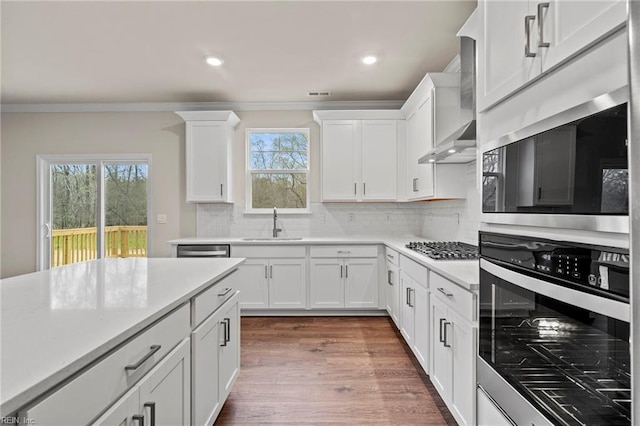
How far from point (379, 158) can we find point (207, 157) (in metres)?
2.17

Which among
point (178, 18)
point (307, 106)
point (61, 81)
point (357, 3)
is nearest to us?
point (357, 3)

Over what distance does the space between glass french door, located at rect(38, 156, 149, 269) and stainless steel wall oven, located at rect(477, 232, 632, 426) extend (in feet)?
15.3

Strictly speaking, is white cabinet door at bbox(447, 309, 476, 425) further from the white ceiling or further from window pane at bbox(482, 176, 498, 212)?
the white ceiling

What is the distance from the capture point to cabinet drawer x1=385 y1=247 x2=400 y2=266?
3.40 meters

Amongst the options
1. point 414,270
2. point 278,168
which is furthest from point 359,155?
point 414,270

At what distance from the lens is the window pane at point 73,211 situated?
4.85 meters

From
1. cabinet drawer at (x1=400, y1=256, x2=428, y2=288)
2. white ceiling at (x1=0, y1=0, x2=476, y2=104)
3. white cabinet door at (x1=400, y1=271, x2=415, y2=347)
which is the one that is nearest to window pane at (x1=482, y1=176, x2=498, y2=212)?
cabinet drawer at (x1=400, y1=256, x2=428, y2=288)

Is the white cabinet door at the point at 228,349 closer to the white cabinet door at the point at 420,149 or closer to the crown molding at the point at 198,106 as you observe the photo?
the white cabinet door at the point at 420,149

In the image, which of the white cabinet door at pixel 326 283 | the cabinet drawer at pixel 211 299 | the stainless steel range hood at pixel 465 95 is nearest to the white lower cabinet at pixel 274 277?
the white cabinet door at pixel 326 283

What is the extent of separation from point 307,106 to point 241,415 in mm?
3704

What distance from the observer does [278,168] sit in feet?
15.6

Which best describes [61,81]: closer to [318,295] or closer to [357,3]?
[357,3]

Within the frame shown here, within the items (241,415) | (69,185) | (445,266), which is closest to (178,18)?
(445,266)

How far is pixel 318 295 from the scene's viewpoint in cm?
399
